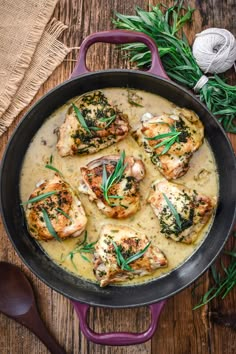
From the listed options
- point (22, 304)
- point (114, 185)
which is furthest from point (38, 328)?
point (114, 185)

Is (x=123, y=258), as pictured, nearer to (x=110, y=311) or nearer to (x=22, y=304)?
(x=110, y=311)

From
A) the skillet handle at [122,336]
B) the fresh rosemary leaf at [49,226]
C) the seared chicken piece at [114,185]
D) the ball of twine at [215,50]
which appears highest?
the ball of twine at [215,50]

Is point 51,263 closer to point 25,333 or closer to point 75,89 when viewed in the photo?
point 25,333

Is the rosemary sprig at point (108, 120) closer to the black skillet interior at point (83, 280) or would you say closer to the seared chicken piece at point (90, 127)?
the seared chicken piece at point (90, 127)

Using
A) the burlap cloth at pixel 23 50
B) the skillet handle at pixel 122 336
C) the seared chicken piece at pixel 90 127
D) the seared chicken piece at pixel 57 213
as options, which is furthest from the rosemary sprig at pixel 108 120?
the skillet handle at pixel 122 336

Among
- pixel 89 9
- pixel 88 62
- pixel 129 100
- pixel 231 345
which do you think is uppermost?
pixel 89 9

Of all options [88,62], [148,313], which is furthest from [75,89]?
[148,313]

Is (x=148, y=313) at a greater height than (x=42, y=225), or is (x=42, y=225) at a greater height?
(x=42, y=225)
